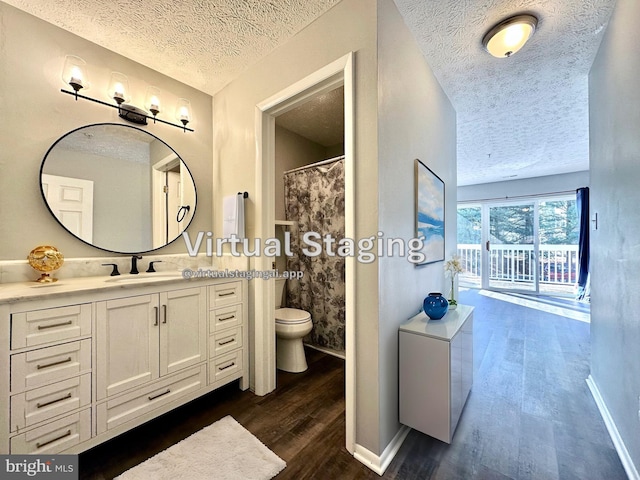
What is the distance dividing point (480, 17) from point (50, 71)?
2.67 m

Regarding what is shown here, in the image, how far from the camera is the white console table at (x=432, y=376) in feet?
4.54


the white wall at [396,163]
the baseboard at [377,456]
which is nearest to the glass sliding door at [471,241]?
the white wall at [396,163]

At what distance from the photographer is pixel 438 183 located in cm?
224

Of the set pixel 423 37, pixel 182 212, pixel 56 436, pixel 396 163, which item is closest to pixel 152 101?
pixel 182 212

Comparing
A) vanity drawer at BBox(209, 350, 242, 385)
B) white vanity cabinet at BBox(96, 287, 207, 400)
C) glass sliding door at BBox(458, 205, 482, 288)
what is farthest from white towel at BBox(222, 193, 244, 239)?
glass sliding door at BBox(458, 205, 482, 288)

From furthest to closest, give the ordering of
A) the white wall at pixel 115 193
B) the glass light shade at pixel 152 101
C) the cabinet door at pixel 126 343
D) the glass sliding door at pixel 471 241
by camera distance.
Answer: the glass sliding door at pixel 471 241 → the glass light shade at pixel 152 101 → the white wall at pixel 115 193 → the cabinet door at pixel 126 343

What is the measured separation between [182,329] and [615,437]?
2.62 meters

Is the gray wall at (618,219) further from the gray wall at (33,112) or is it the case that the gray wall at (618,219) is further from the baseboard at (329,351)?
the gray wall at (33,112)

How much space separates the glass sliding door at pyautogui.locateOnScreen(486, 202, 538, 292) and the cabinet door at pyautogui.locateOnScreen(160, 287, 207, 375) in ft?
20.5

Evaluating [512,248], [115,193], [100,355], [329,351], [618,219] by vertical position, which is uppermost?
[115,193]

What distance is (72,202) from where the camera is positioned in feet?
5.56

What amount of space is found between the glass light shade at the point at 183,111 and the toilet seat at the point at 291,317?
1854mm

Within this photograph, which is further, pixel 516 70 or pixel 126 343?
pixel 516 70

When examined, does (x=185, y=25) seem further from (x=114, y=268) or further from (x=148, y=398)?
(x=148, y=398)
